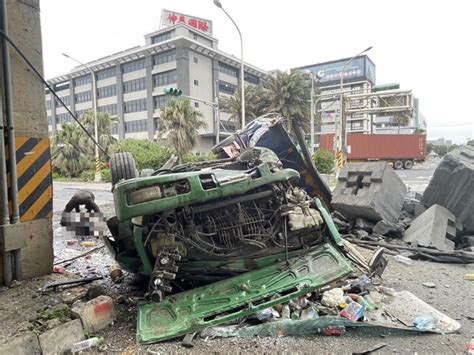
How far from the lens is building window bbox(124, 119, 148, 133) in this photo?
4984cm

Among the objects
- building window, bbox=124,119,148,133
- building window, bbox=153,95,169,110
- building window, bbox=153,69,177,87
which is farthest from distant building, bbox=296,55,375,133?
building window, bbox=124,119,148,133

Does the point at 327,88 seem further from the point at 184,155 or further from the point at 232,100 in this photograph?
the point at 184,155

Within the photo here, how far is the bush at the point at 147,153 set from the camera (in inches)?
971

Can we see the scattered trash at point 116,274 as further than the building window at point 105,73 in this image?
No

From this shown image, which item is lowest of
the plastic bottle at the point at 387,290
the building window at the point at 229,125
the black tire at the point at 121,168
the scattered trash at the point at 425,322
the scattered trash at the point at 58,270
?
the plastic bottle at the point at 387,290

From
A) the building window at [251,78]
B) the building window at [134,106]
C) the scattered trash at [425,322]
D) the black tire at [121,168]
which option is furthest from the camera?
the building window at [251,78]

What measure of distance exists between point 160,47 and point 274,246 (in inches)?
1887

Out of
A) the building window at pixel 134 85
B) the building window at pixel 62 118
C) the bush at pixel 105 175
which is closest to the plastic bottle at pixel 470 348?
the bush at pixel 105 175

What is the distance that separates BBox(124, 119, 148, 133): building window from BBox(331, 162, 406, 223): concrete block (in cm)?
4637

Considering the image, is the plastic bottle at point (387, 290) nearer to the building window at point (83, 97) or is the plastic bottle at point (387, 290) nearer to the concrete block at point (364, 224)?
the concrete block at point (364, 224)

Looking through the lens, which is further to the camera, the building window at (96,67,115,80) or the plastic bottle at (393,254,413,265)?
the building window at (96,67,115,80)

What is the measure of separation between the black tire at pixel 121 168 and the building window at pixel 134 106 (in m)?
48.1

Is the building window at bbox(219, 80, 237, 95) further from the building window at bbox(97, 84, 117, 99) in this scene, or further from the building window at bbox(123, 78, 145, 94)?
the building window at bbox(97, 84, 117, 99)

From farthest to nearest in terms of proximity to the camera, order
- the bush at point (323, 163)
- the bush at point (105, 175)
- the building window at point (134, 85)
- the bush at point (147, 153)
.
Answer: the building window at point (134, 85) → the bush at point (147, 153) → the bush at point (105, 175) → the bush at point (323, 163)
